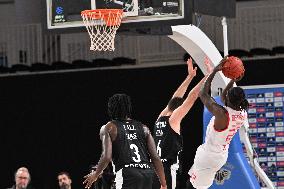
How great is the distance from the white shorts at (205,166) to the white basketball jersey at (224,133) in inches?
2.6

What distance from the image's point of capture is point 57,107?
16.1 metres

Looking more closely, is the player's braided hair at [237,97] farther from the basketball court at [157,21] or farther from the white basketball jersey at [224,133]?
the basketball court at [157,21]

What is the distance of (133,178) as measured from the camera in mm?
6891

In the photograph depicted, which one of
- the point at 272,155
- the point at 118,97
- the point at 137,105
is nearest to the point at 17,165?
the point at 137,105

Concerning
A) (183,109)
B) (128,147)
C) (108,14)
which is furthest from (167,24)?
(128,147)

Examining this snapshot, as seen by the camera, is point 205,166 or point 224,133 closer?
point 224,133

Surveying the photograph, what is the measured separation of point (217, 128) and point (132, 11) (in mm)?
2411

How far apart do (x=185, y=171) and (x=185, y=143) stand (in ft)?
1.90

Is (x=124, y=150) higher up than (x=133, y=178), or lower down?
higher up

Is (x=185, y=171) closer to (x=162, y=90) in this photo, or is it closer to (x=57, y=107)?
(x=162, y=90)

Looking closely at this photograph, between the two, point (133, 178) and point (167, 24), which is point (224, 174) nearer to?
point (167, 24)

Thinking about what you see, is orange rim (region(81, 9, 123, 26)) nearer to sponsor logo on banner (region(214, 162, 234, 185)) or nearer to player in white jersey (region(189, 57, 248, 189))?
player in white jersey (region(189, 57, 248, 189))

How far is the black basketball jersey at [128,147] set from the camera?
6922 millimetres

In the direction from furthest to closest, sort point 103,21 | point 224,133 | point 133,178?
1. point 103,21
2. point 224,133
3. point 133,178
